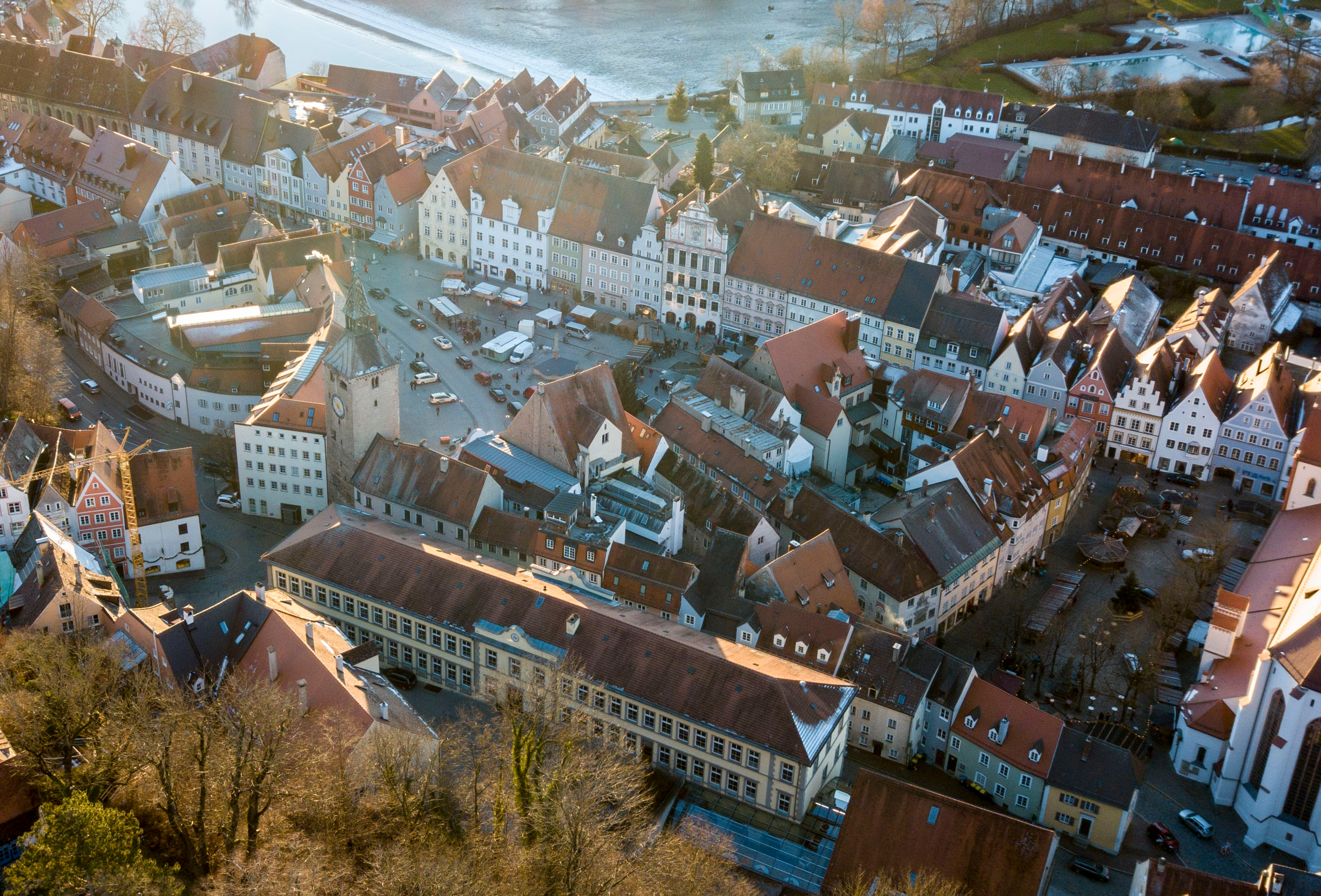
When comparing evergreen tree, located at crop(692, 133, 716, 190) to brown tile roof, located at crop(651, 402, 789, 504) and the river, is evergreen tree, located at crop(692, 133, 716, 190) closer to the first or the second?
brown tile roof, located at crop(651, 402, 789, 504)

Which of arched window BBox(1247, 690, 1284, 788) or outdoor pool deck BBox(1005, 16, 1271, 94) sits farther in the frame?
outdoor pool deck BBox(1005, 16, 1271, 94)

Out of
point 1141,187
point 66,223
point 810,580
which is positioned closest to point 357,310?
point 810,580

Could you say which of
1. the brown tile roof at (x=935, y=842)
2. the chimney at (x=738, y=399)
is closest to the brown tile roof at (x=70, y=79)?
the chimney at (x=738, y=399)

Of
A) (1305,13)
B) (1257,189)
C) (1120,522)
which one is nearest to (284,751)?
(1120,522)

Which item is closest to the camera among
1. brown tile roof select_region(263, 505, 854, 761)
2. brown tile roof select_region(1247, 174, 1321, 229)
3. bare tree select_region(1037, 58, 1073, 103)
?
brown tile roof select_region(263, 505, 854, 761)

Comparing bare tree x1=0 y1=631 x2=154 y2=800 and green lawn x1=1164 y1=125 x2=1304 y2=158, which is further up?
green lawn x1=1164 y1=125 x2=1304 y2=158

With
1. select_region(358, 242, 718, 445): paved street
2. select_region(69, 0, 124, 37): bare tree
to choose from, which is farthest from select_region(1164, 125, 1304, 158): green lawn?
select_region(69, 0, 124, 37): bare tree

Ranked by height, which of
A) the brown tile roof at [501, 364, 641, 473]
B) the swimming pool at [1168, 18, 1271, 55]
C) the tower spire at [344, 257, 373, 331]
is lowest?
the brown tile roof at [501, 364, 641, 473]

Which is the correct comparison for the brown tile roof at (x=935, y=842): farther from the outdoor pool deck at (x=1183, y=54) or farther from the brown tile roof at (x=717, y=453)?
the outdoor pool deck at (x=1183, y=54)
